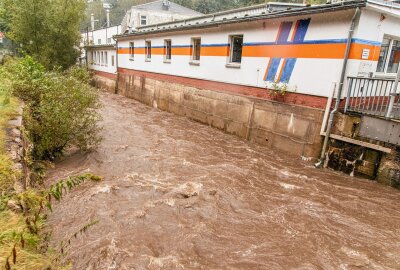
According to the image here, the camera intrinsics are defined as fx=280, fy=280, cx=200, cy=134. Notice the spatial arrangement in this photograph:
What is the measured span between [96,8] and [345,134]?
3221 inches

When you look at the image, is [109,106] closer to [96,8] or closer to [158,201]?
[158,201]

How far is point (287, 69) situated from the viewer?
930 centimetres

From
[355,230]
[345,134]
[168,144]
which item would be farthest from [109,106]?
[355,230]

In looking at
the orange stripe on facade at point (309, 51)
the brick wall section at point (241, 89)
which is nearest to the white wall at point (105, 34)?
the brick wall section at point (241, 89)

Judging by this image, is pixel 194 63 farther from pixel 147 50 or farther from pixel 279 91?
pixel 147 50

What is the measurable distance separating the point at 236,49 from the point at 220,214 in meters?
8.19

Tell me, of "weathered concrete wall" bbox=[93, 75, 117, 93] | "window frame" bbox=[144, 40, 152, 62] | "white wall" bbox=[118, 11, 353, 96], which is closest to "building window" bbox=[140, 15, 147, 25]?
"weathered concrete wall" bbox=[93, 75, 117, 93]

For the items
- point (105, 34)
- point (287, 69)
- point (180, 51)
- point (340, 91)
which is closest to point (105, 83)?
point (180, 51)

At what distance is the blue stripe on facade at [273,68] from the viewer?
9.65 m

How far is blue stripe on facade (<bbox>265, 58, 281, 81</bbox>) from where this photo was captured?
9.65 m

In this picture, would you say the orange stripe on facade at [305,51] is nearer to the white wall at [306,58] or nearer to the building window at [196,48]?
the white wall at [306,58]

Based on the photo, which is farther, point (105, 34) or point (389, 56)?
point (105, 34)

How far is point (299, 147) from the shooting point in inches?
347

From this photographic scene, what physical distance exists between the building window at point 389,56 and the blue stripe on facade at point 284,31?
9.53ft
